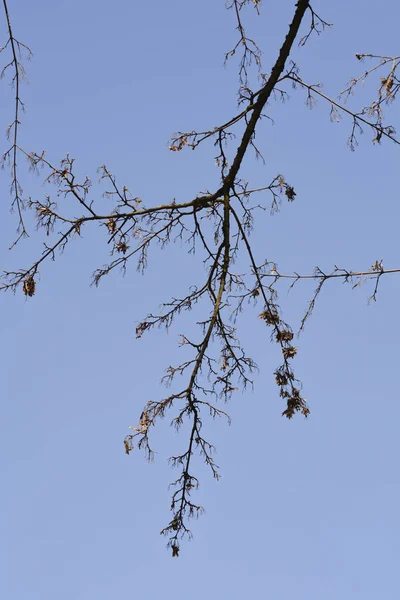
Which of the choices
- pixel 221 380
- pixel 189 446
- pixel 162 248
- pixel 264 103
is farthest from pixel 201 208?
pixel 189 446

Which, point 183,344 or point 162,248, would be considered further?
point 162,248

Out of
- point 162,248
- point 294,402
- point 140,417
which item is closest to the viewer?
point 140,417

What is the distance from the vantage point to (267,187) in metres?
4.50

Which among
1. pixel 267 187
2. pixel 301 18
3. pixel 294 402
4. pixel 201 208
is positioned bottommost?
pixel 294 402

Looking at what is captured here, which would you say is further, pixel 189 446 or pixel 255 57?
pixel 255 57

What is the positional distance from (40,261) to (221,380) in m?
1.06

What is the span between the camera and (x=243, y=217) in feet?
14.7

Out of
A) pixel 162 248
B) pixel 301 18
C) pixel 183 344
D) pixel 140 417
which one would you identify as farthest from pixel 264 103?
pixel 140 417

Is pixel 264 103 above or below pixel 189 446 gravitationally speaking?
above

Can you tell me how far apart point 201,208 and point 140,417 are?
3.59 feet

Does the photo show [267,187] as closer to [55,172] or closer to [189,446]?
[55,172]

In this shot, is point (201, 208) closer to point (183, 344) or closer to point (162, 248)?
point (162, 248)

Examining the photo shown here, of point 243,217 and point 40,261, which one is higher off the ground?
point 243,217

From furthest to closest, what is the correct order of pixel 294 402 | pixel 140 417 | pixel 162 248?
pixel 162 248
pixel 294 402
pixel 140 417
